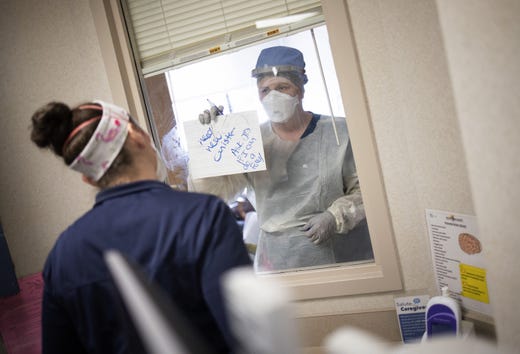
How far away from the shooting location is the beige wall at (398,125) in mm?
843

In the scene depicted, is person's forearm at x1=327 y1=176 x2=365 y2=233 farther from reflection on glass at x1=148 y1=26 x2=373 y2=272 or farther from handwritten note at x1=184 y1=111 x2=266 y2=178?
handwritten note at x1=184 y1=111 x2=266 y2=178

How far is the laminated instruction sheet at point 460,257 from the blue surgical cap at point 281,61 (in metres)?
0.68

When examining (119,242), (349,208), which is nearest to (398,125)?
(349,208)

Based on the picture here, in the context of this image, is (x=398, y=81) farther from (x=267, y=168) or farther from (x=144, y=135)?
(x=144, y=135)

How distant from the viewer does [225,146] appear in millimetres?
1616

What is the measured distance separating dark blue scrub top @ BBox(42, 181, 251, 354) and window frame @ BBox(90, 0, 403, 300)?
2.40ft

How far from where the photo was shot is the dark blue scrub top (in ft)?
→ 2.64

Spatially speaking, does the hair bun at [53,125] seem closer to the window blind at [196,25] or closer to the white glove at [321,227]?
the window blind at [196,25]

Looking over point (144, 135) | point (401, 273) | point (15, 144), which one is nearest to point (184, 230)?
point (144, 135)

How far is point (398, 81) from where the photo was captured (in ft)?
4.29

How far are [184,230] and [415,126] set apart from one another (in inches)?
34.2

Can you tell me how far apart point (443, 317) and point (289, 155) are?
29.9 inches

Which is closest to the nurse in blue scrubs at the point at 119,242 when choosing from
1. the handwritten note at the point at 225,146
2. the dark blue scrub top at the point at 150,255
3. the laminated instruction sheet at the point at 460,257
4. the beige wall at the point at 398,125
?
the dark blue scrub top at the point at 150,255

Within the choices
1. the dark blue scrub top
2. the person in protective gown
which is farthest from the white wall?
the dark blue scrub top
